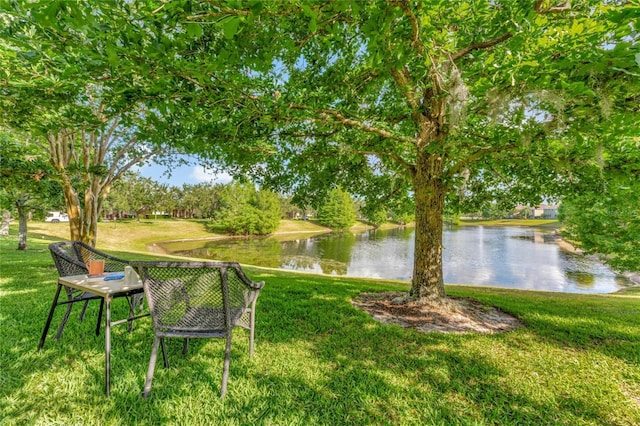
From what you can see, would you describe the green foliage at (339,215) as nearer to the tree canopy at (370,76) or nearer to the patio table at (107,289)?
the tree canopy at (370,76)

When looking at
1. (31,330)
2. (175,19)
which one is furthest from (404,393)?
(31,330)

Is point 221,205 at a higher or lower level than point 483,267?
higher

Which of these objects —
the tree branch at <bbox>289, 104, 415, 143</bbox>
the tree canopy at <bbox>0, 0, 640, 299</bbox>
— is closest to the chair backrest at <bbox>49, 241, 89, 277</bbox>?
the tree canopy at <bbox>0, 0, 640, 299</bbox>

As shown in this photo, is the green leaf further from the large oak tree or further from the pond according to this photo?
the pond

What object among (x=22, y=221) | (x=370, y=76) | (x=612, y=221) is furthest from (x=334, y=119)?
(x=22, y=221)

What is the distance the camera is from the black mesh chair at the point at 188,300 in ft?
7.18

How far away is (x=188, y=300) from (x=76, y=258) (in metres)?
2.27

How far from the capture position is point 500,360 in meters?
2.92

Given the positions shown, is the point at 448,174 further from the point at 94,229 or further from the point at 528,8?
the point at 94,229

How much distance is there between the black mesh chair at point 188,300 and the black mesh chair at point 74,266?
732 mm

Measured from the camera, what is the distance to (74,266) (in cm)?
302

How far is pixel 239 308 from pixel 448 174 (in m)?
3.50

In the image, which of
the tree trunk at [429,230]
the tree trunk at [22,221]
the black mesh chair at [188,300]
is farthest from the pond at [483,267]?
the black mesh chair at [188,300]

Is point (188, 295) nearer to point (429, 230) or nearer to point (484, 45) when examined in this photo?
point (429, 230)
